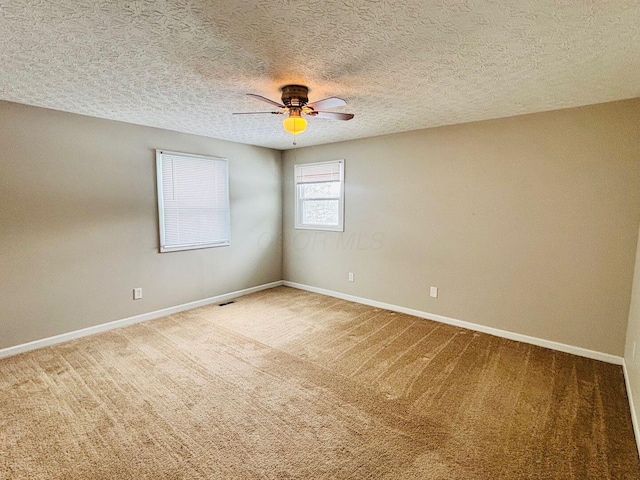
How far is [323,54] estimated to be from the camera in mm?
1978

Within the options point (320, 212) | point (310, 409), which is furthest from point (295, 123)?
point (320, 212)

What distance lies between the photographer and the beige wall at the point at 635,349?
2.12 metres

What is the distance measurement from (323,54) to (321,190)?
10.0ft

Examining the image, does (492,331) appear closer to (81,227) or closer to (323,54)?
(323,54)

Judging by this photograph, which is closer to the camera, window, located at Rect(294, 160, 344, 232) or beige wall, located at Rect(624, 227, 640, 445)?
beige wall, located at Rect(624, 227, 640, 445)

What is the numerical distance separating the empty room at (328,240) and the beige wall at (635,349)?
0.05m

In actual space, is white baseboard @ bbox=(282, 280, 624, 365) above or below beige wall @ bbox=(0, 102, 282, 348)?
below

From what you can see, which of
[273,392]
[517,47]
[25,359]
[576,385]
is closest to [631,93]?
[517,47]

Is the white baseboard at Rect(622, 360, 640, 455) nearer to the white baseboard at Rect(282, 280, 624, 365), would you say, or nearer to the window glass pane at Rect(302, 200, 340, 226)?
the white baseboard at Rect(282, 280, 624, 365)

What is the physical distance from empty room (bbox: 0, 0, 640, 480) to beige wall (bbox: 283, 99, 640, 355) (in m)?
0.02

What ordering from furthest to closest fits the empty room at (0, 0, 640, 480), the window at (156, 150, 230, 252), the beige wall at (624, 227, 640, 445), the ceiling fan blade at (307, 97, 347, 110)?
the window at (156, 150, 230, 252)
the ceiling fan blade at (307, 97, 347, 110)
the beige wall at (624, 227, 640, 445)
the empty room at (0, 0, 640, 480)

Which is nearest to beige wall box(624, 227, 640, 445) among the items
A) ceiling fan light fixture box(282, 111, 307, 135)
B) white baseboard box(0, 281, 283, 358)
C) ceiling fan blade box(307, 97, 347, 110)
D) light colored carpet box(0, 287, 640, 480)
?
light colored carpet box(0, 287, 640, 480)

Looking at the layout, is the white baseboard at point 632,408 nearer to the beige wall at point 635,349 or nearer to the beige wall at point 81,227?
the beige wall at point 635,349

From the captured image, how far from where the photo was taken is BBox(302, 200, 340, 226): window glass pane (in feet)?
16.1
